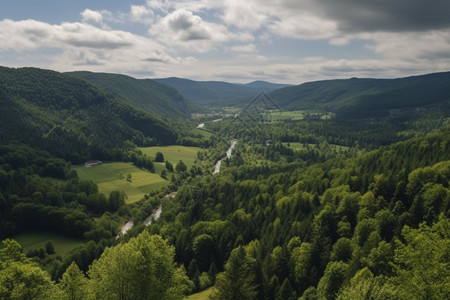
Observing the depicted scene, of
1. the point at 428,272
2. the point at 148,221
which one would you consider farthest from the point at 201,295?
the point at 148,221

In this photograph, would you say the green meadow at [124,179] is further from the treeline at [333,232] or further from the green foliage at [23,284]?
the green foliage at [23,284]

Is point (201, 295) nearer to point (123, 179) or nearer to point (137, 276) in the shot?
point (137, 276)

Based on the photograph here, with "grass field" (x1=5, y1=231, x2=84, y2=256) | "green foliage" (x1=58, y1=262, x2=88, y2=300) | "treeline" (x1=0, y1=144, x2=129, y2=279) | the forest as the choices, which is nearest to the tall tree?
the forest

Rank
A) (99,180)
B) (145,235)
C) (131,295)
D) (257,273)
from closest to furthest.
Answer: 1. (131,295)
2. (145,235)
3. (257,273)
4. (99,180)

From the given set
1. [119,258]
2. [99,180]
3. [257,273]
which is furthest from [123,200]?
[119,258]

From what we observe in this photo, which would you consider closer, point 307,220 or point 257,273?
point 257,273

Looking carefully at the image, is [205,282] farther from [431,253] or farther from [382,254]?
[431,253]
